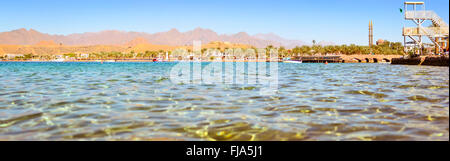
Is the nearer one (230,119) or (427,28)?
(230,119)

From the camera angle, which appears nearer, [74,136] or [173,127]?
[74,136]

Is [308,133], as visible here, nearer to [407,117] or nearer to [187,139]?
[187,139]

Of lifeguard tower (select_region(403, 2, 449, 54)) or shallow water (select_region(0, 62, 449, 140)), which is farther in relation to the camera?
lifeguard tower (select_region(403, 2, 449, 54))

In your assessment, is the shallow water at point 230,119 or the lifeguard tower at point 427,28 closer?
the shallow water at point 230,119

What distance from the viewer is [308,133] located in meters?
6.61
